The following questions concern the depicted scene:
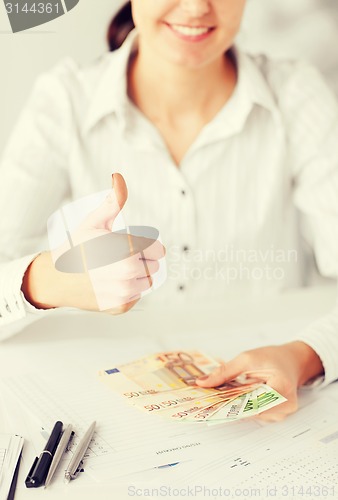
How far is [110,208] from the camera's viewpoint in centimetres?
63

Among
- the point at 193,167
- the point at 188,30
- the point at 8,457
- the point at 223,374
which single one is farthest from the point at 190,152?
the point at 8,457

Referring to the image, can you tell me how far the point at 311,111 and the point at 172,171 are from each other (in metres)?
0.24

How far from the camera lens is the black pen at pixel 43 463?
527mm


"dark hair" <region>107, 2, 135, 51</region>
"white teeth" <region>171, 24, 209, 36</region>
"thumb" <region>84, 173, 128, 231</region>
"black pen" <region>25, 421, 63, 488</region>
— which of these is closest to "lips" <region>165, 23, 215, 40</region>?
"white teeth" <region>171, 24, 209, 36</region>

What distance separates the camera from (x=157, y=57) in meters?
0.95

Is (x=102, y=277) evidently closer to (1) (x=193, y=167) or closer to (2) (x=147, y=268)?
(2) (x=147, y=268)

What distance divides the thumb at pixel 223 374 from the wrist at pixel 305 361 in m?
0.07

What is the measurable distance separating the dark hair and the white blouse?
0.02 metres

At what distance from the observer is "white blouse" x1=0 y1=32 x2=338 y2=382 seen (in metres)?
0.98

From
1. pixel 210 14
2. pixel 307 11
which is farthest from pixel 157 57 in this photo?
pixel 307 11

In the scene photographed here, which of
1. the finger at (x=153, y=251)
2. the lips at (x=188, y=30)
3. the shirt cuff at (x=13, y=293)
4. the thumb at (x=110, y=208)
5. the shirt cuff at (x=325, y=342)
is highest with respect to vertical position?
the lips at (x=188, y=30)

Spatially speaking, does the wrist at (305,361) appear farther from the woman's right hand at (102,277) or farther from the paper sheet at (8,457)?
the paper sheet at (8,457)

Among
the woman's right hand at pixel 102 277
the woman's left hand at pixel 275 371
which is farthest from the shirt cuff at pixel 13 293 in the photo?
the woman's left hand at pixel 275 371

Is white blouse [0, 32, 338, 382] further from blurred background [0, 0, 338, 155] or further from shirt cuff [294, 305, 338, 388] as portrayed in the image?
shirt cuff [294, 305, 338, 388]
